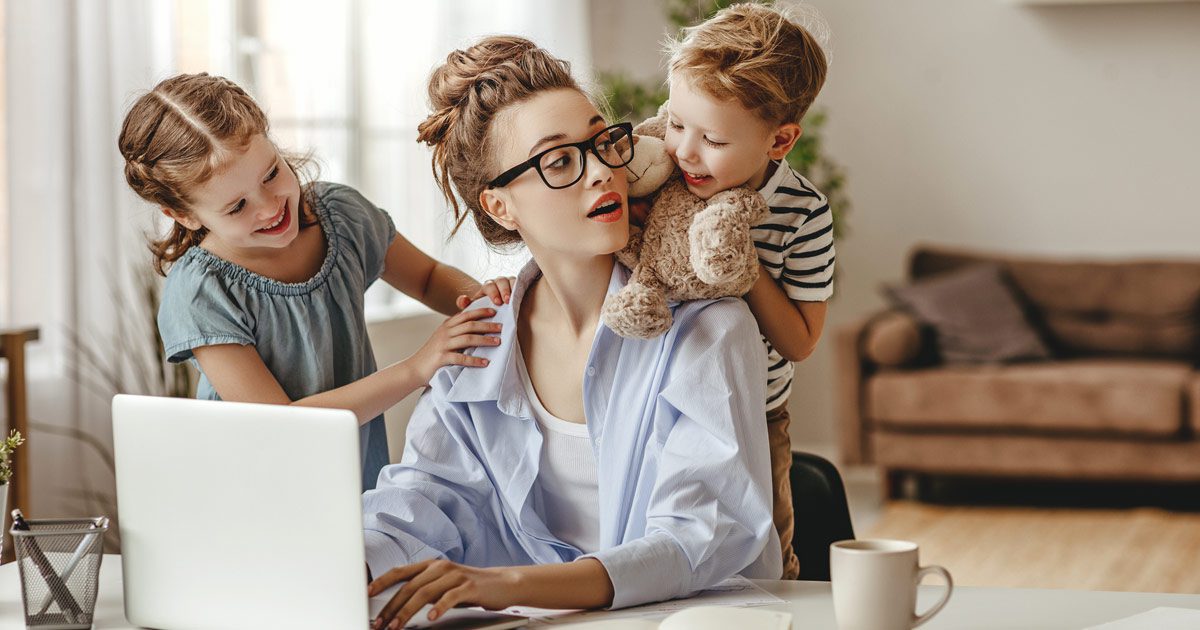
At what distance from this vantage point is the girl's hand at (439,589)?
112cm

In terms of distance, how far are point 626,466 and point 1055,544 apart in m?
3.17

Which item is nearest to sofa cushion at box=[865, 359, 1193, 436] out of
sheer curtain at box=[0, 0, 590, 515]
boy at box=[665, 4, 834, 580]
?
sheer curtain at box=[0, 0, 590, 515]

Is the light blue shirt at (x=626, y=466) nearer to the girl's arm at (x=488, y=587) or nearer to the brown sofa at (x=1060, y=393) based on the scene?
the girl's arm at (x=488, y=587)

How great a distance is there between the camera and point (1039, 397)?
180 inches

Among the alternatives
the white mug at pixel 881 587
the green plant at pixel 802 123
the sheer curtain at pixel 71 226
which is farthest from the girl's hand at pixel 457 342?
the green plant at pixel 802 123

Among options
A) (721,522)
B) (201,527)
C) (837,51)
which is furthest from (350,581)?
(837,51)

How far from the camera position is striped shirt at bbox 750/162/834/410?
5.04 feet

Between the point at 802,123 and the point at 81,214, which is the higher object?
the point at 802,123

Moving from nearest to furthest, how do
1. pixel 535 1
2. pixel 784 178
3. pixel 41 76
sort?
pixel 784 178
pixel 41 76
pixel 535 1

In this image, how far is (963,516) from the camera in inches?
181

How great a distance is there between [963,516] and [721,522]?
356cm

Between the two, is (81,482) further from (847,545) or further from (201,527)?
(847,545)

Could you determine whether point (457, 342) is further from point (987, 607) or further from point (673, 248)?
point (987, 607)

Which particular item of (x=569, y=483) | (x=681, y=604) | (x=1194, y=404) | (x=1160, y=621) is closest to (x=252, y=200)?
(x=569, y=483)
